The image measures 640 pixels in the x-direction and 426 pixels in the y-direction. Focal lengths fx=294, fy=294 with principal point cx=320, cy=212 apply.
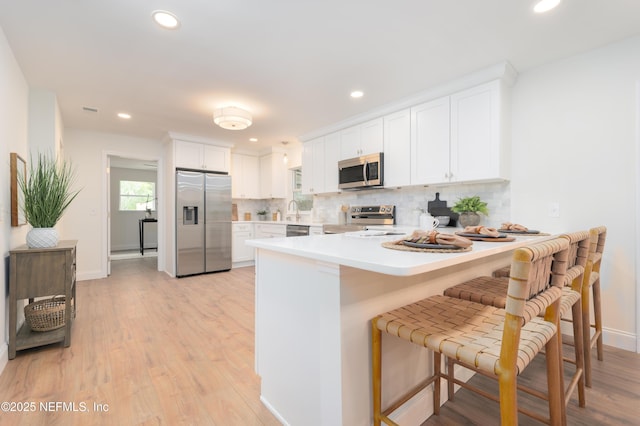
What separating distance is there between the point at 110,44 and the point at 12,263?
5.82 feet

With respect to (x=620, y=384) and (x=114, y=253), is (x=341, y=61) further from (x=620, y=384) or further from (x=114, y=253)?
Answer: (x=114, y=253)

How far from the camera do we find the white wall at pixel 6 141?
207 centimetres

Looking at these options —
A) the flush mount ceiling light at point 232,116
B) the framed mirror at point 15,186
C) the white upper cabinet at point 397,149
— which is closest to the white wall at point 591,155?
the white upper cabinet at point 397,149

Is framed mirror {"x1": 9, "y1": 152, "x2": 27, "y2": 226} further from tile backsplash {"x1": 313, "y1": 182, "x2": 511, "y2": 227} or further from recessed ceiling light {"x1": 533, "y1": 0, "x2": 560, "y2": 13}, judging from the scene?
recessed ceiling light {"x1": 533, "y1": 0, "x2": 560, "y2": 13}

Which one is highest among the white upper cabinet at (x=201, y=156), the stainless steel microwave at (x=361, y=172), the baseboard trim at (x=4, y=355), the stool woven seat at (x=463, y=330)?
the white upper cabinet at (x=201, y=156)

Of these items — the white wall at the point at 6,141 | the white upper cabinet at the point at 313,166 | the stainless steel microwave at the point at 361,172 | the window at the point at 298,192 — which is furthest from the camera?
the window at the point at 298,192

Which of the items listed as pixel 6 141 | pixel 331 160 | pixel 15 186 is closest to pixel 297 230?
pixel 331 160

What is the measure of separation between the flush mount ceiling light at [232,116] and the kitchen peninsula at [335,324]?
93.9 inches

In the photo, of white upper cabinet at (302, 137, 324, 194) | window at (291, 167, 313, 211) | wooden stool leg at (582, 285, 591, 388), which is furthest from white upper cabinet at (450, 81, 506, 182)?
window at (291, 167, 313, 211)

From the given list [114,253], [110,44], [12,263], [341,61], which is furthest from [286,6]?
[114,253]

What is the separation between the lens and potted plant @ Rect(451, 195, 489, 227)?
285cm

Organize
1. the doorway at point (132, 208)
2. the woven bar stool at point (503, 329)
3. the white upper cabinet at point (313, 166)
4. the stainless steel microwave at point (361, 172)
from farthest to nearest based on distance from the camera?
1. the doorway at point (132, 208)
2. the white upper cabinet at point (313, 166)
3. the stainless steel microwave at point (361, 172)
4. the woven bar stool at point (503, 329)

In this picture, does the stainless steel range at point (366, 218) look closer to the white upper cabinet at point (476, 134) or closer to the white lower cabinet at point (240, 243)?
the white upper cabinet at point (476, 134)

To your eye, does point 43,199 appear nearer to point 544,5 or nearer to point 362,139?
point 362,139
